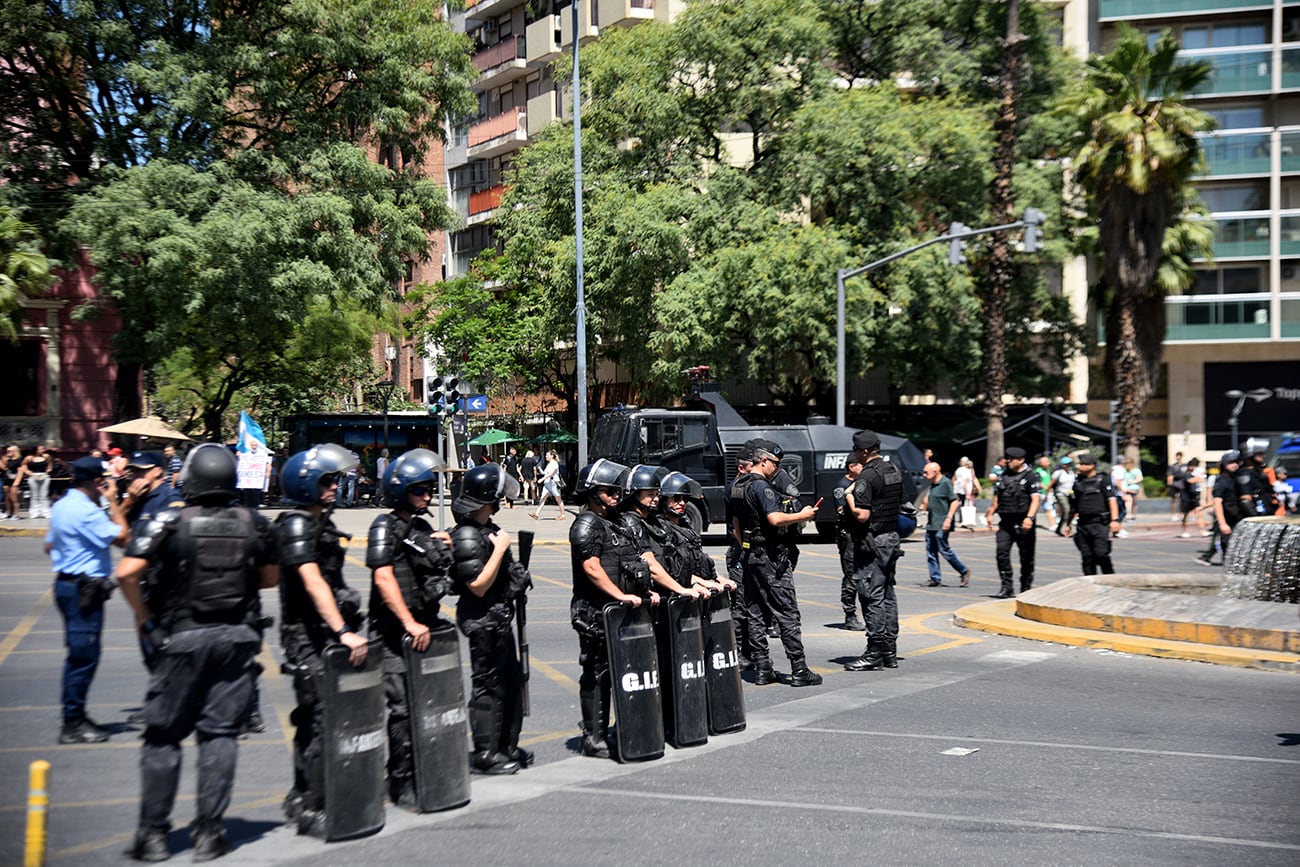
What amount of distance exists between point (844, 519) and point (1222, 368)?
125 feet

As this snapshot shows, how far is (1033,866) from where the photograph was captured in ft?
19.7

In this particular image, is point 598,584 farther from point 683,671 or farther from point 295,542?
point 295,542

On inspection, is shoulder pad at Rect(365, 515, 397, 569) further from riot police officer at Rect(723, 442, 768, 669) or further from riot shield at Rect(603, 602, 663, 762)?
riot police officer at Rect(723, 442, 768, 669)

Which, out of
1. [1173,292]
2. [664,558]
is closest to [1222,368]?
[1173,292]

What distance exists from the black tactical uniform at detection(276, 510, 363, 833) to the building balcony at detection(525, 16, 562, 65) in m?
48.6

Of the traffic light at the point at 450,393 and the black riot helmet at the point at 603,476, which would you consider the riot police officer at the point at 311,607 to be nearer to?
the black riot helmet at the point at 603,476

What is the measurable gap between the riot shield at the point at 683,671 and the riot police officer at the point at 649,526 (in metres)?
0.14

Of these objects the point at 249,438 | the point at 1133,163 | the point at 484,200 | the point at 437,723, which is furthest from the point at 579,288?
the point at 437,723

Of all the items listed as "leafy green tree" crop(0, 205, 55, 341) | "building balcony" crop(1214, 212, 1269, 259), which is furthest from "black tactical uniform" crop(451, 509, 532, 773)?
"building balcony" crop(1214, 212, 1269, 259)

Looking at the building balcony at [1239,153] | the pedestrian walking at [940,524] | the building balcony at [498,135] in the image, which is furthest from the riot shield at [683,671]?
the building balcony at [498,135]

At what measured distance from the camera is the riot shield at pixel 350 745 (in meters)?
6.31

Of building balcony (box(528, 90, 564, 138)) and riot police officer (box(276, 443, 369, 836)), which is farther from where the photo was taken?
building balcony (box(528, 90, 564, 138))

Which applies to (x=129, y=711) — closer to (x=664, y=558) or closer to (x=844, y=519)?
(x=664, y=558)

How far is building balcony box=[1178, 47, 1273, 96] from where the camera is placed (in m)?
46.4
